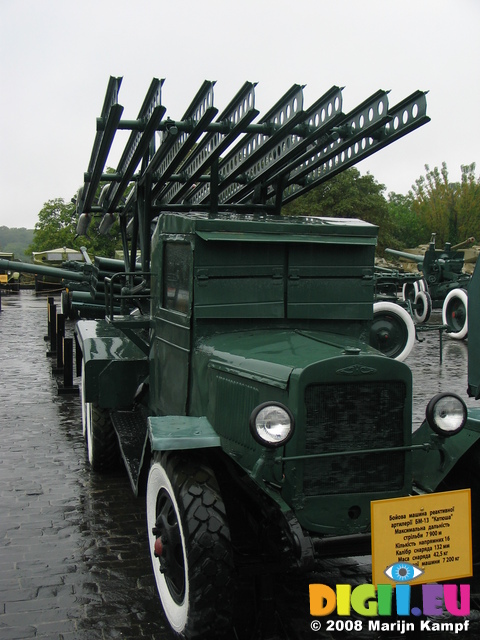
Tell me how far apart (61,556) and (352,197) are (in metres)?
32.3

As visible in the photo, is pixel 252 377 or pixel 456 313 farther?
pixel 456 313

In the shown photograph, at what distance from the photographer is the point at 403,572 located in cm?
334

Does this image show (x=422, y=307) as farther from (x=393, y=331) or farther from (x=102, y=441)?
(x=102, y=441)

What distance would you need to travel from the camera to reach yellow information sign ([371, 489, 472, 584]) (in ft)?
10.8

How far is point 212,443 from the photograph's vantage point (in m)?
3.62

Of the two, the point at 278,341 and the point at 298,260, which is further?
the point at 298,260

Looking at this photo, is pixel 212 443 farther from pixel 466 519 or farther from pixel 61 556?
pixel 61 556

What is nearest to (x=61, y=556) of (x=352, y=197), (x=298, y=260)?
(x=298, y=260)

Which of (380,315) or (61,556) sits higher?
(380,315)

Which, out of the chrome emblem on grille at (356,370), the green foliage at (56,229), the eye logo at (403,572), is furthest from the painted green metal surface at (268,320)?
the green foliage at (56,229)

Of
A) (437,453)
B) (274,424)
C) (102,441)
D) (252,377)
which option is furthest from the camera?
(102,441)

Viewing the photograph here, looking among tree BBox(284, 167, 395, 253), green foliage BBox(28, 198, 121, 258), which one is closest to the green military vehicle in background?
tree BBox(284, 167, 395, 253)

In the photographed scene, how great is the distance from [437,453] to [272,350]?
1121 mm

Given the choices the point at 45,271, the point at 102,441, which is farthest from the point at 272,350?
the point at 45,271
